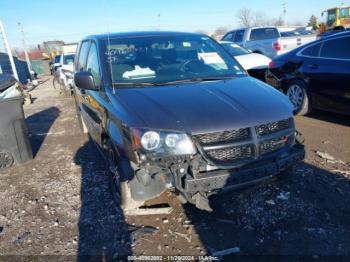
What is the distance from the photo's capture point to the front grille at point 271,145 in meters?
3.05

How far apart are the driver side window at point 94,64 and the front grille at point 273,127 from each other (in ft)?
6.35

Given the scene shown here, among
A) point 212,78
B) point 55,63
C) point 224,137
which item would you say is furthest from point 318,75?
point 55,63

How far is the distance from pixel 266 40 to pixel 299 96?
7316 millimetres

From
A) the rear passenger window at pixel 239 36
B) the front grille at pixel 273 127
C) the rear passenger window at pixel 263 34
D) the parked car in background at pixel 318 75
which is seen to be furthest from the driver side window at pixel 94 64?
the rear passenger window at pixel 239 36

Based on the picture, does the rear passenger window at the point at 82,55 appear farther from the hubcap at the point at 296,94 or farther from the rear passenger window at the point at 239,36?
the rear passenger window at the point at 239,36

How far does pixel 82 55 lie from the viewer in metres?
5.28

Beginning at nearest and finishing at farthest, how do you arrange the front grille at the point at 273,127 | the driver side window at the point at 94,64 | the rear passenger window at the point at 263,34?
the front grille at the point at 273,127 → the driver side window at the point at 94,64 → the rear passenger window at the point at 263,34

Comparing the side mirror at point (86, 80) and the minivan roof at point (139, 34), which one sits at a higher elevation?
the minivan roof at point (139, 34)

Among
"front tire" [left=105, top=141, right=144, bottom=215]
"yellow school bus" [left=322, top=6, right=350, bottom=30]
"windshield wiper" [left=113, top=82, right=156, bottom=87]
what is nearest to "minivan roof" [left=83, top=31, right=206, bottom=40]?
"windshield wiper" [left=113, top=82, right=156, bottom=87]

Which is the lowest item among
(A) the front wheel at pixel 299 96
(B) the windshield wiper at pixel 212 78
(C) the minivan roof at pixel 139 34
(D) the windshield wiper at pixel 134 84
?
(A) the front wheel at pixel 299 96

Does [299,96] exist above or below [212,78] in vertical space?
below

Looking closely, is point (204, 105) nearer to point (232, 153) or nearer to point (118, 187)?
point (232, 153)

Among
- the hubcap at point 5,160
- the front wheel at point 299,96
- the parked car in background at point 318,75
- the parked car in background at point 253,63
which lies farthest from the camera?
the parked car in background at point 253,63

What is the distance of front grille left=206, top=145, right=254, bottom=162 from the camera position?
2.88 meters
